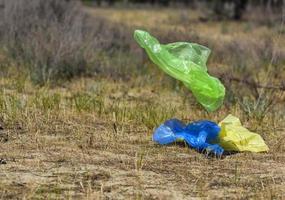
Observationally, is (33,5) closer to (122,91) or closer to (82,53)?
(82,53)

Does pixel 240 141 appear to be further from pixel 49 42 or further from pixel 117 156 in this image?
pixel 49 42

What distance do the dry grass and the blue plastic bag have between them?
84 mm

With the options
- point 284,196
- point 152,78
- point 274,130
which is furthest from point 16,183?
point 152,78

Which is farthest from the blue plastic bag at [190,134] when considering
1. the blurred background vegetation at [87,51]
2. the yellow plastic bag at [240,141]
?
the blurred background vegetation at [87,51]

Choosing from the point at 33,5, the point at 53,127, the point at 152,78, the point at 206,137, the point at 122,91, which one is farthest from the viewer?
the point at 33,5

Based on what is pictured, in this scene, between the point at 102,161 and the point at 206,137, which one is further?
the point at 206,137

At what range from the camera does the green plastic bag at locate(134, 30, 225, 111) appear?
16.9 feet

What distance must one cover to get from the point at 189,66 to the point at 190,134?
1.73 feet

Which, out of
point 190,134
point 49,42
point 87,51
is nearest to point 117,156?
point 190,134

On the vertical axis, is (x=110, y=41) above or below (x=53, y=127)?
below

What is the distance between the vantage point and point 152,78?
8.98 meters

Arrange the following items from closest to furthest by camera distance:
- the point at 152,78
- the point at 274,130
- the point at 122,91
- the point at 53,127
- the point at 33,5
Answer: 1. the point at 53,127
2. the point at 274,130
3. the point at 122,91
4. the point at 152,78
5. the point at 33,5

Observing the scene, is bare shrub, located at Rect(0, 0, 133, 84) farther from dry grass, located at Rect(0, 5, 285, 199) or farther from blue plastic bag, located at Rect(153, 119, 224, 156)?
blue plastic bag, located at Rect(153, 119, 224, 156)

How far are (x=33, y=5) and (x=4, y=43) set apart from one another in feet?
5.43
